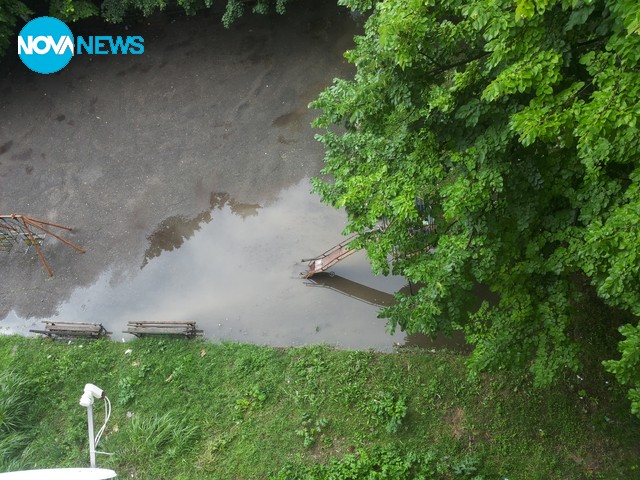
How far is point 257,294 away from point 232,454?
3.03 meters

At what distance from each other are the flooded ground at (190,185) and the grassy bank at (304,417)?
0.71 metres

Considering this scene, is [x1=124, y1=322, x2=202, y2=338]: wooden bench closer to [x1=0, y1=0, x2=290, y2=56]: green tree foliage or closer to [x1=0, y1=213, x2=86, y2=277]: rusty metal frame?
[x1=0, y1=213, x2=86, y2=277]: rusty metal frame

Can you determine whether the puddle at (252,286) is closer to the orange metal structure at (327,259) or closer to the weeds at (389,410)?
the orange metal structure at (327,259)

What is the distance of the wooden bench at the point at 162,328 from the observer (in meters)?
8.82

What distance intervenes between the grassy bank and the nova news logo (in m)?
8.57

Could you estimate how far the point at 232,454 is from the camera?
293 inches

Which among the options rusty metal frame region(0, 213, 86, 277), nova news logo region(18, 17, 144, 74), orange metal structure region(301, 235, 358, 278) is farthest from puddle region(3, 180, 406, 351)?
nova news logo region(18, 17, 144, 74)

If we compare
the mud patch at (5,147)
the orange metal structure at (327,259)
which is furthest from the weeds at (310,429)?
the mud patch at (5,147)

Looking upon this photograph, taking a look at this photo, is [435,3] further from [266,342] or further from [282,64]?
[282,64]

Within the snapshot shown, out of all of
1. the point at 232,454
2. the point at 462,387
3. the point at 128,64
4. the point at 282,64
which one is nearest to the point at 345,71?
the point at 282,64

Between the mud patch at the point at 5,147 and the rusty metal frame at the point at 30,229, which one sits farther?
the mud patch at the point at 5,147

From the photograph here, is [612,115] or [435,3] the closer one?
[612,115]

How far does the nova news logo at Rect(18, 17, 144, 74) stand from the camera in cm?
1282

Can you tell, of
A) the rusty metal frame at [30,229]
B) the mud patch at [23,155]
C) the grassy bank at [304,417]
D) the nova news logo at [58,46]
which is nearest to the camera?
the grassy bank at [304,417]
